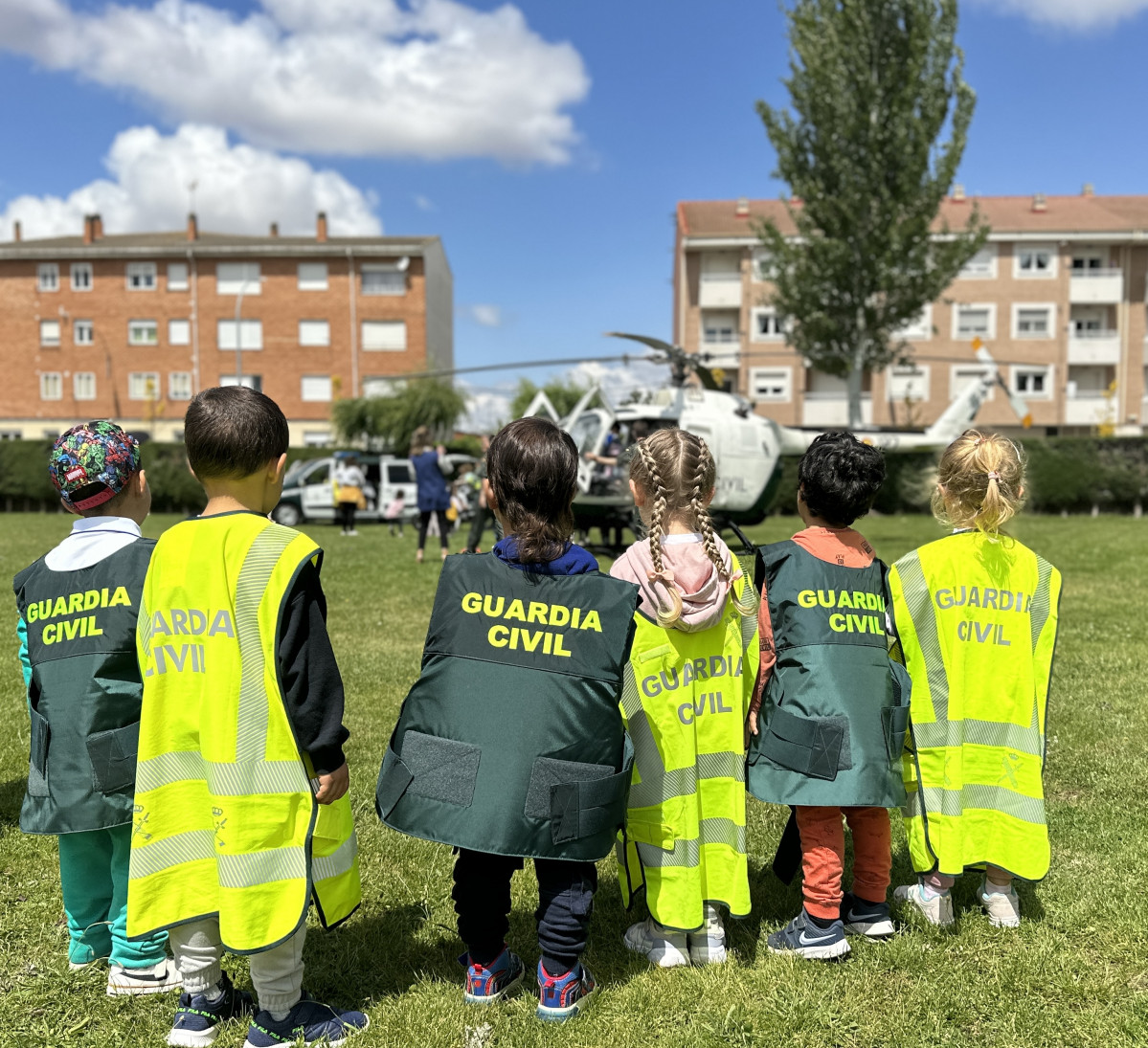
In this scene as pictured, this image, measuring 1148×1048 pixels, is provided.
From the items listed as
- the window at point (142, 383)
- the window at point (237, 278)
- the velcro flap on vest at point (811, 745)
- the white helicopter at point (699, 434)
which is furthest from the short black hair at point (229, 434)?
the window at point (142, 383)

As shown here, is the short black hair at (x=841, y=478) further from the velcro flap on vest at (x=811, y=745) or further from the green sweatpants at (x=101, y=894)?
the green sweatpants at (x=101, y=894)

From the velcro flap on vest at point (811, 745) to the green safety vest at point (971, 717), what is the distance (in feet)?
1.23

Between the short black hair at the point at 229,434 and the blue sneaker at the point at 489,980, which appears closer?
the short black hair at the point at 229,434

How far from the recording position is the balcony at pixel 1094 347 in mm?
45844

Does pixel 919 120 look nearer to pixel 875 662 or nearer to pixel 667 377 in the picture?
pixel 667 377

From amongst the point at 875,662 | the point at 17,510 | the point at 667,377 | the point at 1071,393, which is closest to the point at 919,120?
the point at 667,377

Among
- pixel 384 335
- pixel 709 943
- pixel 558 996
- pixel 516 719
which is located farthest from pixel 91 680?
pixel 384 335

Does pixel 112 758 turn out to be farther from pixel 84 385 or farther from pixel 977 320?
pixel 84 385

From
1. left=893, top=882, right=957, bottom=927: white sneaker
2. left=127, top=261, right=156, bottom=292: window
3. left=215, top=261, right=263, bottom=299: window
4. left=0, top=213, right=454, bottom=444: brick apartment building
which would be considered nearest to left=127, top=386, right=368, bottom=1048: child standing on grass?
left=893, top=882, right=957, bottom=927: white sneaker

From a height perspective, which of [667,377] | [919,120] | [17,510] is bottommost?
[17,510]

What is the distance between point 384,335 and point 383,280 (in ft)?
9.19

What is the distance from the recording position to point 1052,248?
45719mm

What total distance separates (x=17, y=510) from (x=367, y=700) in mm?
30573

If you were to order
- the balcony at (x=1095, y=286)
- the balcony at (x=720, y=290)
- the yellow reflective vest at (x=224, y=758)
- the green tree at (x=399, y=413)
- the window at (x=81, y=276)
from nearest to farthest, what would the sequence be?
the yellow reflective vest at (x=224, y=758) → the green tree at (x=399, y=413) → the balcony at (x=1095, y=286) → the balcony at (x=720, y=290) → the window at (x=81, y=276)
